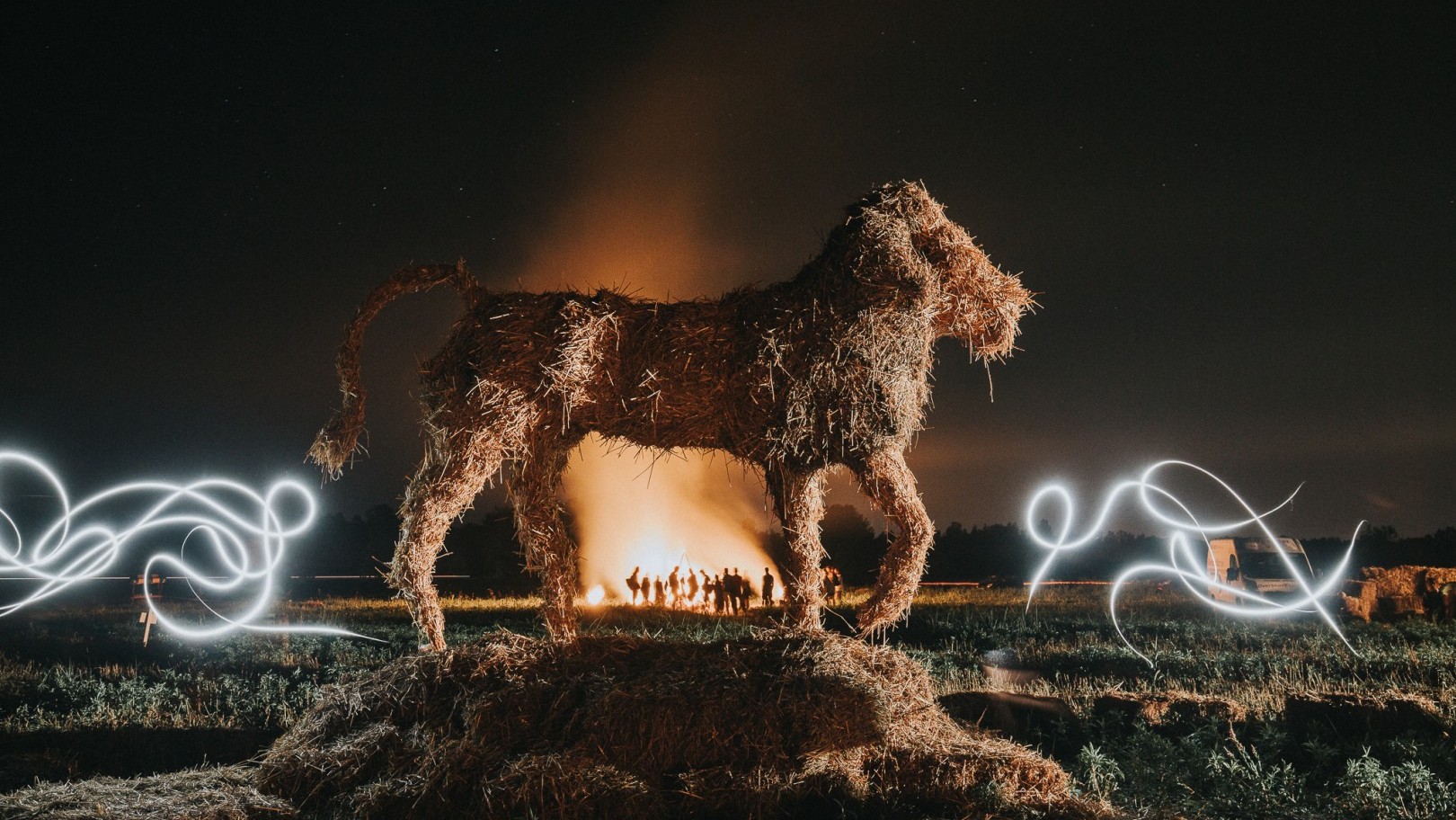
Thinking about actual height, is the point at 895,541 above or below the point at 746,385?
below

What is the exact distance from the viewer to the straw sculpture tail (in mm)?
6379

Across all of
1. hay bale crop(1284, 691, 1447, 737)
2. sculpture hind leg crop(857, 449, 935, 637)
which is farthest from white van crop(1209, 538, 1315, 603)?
sculpture hind leg crop(857, 449, 935, 637)

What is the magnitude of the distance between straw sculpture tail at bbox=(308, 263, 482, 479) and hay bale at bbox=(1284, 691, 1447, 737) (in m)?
6.42

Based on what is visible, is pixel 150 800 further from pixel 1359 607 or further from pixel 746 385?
pixel 1359 607

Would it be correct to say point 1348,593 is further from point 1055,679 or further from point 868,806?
point 868,806

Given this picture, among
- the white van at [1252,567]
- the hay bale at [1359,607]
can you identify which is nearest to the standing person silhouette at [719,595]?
the white van at [1252,567]

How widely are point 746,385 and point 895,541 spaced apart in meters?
1.46

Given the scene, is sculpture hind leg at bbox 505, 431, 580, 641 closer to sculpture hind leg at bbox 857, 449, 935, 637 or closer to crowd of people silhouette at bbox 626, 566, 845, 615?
sculpture hind leg at bbox 857, 449, 935, 637

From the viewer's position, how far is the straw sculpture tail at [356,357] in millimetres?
6379

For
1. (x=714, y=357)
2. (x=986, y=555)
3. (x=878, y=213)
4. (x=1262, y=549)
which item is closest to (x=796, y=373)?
(x=714, y=357)

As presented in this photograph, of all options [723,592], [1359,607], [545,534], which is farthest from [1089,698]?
[723,592]

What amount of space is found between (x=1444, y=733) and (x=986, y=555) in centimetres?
2952

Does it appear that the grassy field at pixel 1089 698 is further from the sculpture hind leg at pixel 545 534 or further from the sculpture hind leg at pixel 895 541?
the sculpture hind leg at pixel 545 534

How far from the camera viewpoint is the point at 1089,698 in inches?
283
